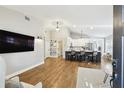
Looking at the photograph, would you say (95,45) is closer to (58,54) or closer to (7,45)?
(58,54)

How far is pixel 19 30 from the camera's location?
560cm

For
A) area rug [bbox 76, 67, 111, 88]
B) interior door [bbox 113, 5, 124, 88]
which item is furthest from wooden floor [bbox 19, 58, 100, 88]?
interior door [bbox 113, 5, 124, 88]

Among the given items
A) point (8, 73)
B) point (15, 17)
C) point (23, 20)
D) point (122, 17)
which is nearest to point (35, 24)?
point (23, 20)

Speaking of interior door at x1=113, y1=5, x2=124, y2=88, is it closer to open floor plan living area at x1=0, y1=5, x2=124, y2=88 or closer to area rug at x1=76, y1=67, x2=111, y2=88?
open floor plan living area at x1=0, y1=5, x2=124, y2=88

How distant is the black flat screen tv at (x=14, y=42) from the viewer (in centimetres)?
439

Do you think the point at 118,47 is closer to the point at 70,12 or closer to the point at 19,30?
the point at 70,12

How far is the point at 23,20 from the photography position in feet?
19.5

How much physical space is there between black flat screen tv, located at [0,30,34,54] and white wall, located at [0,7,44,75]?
213 millimetres

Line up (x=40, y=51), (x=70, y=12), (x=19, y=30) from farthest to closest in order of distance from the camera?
(x=40, y=51) → (x=19, y=30) → (x=70, y=12)

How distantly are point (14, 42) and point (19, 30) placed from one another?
2.52 feet

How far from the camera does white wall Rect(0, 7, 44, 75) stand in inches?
188

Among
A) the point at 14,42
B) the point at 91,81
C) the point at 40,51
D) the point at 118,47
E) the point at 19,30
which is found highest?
the point at 19,30

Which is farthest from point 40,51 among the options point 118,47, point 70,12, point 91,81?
point 118,47
